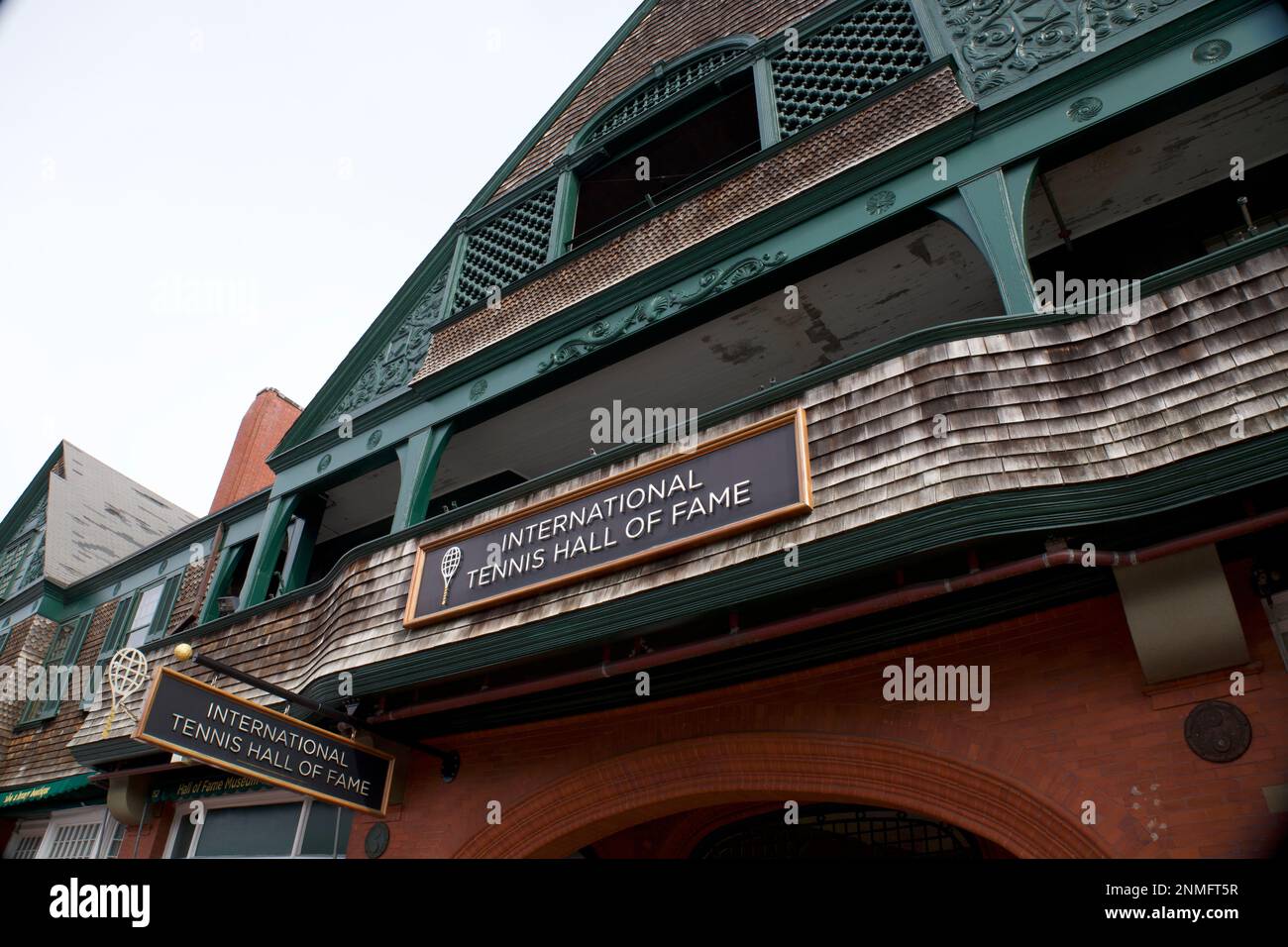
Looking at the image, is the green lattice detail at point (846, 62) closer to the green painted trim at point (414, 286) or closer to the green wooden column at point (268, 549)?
the green painted trim at point (414, 286)

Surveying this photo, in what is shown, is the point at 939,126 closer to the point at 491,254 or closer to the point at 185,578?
the point at 491,254

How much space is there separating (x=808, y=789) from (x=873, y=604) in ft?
5.52

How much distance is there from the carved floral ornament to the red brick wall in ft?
15.2

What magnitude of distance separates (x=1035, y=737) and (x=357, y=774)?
227 inches

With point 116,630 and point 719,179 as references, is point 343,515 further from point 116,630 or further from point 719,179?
point 719,179

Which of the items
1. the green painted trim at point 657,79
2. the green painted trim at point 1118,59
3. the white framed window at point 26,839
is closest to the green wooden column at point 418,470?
the green painted trim at point 657,79

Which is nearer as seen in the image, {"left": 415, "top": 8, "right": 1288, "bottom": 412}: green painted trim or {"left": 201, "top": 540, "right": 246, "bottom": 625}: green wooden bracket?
{"left": 415, "top": 8, "right": 1288, "bottom": 412}: green painted trim

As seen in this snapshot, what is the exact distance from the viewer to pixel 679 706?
7.33 meters

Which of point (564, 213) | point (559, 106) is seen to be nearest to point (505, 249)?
point (564, 213)

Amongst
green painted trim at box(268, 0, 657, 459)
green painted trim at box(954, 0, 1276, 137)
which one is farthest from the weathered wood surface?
green painted trim at box(268, 0, 657, 459)

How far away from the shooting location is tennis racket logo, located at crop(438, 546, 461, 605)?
8.00 meters

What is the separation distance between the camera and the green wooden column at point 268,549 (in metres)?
11.5

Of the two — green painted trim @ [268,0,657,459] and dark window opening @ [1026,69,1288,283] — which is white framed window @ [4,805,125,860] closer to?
green painted trim @ [268,0,657,459]

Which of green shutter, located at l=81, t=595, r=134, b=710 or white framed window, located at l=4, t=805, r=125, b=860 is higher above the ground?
green shutter, located at l=81, t=595, r=134, b=710
